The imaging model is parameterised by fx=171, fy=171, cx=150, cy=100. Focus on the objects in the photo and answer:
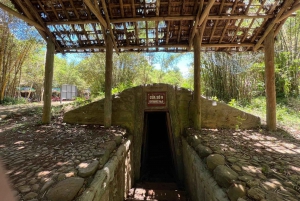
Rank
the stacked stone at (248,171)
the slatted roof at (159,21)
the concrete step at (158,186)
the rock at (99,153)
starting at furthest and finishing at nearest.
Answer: the concrete step at (158,186), the slatted roof at (159,21), the rock at (99,153), the stacked stone at (248,171)

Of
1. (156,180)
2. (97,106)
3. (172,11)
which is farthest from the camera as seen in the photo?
(156,180)

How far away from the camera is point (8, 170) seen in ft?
6.49

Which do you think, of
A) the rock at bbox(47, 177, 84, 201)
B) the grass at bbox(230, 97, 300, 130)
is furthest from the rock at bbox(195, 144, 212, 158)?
the grass at bbox(230, 97, 300, 130)

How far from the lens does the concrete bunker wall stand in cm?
431

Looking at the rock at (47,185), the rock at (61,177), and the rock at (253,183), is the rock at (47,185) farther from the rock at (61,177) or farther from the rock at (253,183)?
the rock at (253,183)

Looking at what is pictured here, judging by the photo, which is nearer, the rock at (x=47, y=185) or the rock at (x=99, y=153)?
the rock at (x=47, y=185)

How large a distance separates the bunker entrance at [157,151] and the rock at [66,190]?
3239 mm

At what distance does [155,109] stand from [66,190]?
10.7ft

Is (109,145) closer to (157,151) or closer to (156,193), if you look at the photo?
(156,193)

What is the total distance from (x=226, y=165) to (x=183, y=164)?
2.23 metres

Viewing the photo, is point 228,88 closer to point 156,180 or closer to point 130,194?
point 156,180

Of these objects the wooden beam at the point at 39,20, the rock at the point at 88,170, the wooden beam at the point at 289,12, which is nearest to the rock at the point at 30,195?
the rock at the point at 88,170

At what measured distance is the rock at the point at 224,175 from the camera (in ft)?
5.96

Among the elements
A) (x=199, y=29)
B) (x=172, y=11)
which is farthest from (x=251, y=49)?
(x=172, y=11)
